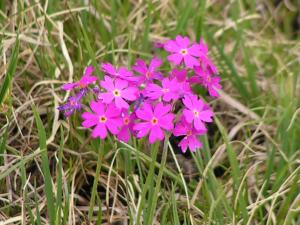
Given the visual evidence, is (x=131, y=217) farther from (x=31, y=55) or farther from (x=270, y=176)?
(x=31, y=55)

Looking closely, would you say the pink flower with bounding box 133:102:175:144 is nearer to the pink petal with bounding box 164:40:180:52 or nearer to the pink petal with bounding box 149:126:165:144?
the pink petal with bounding box 149:126:165:144

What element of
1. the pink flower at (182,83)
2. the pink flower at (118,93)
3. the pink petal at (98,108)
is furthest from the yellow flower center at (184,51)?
the pink petal at (98,108)

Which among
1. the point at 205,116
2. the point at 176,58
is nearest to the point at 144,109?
the point at 205,116

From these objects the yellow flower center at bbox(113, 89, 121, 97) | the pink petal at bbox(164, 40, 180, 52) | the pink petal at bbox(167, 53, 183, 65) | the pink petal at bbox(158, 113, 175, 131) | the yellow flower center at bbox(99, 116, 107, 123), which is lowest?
the pink petal at bbox(158, 113, 175, 131)

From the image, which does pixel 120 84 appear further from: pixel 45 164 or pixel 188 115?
pixel 45 164

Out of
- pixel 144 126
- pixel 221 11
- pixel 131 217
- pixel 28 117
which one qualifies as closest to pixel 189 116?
pixel 144 126

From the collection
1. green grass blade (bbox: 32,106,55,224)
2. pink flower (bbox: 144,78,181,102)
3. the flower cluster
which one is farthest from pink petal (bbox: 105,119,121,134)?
green grass blade (bbox: 32,106,55,224)
